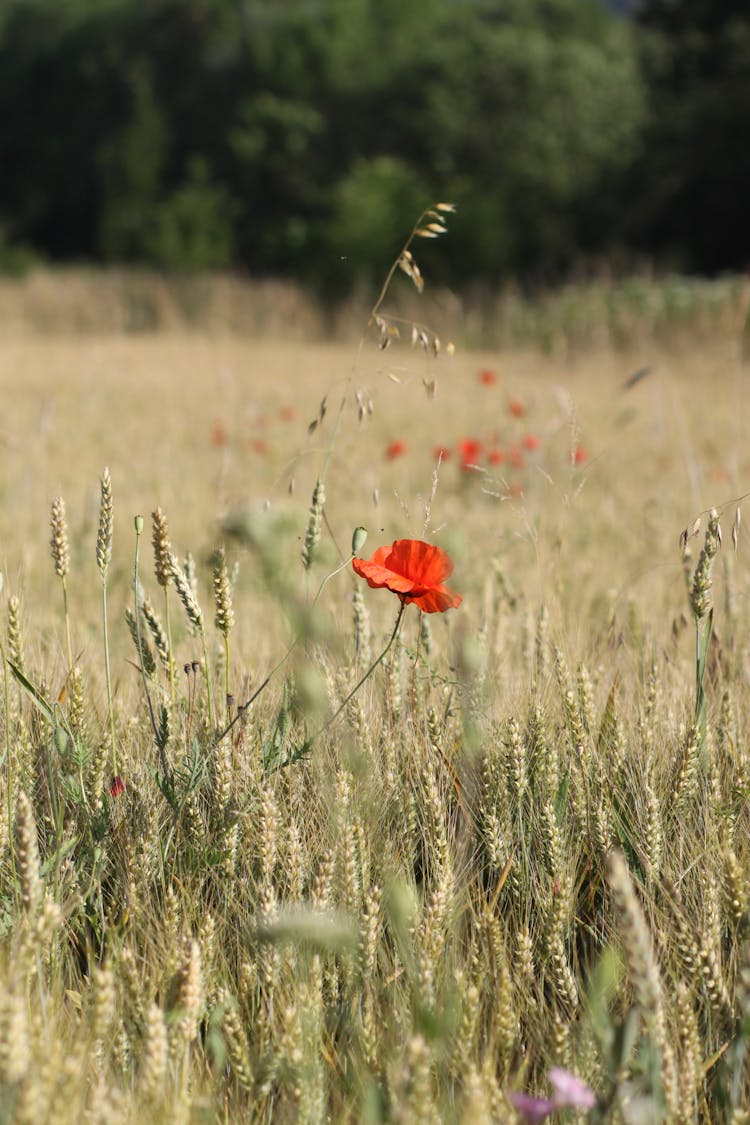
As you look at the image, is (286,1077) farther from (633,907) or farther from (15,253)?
(15,253)

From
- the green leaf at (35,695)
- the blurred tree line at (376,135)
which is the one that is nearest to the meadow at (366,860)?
the green leaf at (35,695)

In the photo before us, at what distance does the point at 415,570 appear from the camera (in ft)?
3.33

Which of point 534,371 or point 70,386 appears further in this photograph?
point 534,371

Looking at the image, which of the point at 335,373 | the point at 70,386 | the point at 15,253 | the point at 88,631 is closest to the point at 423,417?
the point at 335,373

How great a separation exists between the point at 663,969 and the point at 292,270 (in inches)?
740

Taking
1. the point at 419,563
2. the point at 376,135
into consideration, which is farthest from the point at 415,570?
the point at 376,135

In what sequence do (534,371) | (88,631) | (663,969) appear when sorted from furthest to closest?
(534,371) < (88,631) < (663,969)

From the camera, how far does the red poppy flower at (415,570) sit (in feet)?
3.27

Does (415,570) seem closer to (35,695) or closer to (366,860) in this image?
(366,860)

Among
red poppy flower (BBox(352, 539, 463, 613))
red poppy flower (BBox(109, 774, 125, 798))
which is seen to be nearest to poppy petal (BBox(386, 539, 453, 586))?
red poppy flower (BBox(352, 539, 463, 613))

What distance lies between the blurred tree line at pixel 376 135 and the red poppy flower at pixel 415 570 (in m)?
12.2

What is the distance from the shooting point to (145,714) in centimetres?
128

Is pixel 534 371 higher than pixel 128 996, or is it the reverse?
pixel 534 371

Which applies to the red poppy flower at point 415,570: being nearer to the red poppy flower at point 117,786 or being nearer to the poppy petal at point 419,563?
the poppy petal at point 419,563
